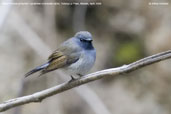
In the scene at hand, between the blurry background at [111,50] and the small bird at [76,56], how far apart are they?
1955 millimetres

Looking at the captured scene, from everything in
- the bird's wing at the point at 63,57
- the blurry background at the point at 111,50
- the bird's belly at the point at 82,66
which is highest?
the bird's wing at the point at 63,57

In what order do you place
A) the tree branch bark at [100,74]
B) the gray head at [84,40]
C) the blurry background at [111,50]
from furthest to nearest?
1. the blurry background at [111,50]
2. the gray head at [84,40]
3. the tree branch bark at [100,74]

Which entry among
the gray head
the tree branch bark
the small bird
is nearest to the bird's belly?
the small bird

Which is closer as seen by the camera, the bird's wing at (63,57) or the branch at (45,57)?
the bird's wing at (63,57)

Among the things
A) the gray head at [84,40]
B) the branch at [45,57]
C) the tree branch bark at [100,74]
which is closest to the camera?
the tree branch bark at [100,74]

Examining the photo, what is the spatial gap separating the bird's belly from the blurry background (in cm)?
202

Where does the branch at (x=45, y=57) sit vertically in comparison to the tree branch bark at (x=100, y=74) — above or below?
below

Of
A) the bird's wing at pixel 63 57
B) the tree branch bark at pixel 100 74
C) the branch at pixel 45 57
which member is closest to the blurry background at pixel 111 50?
the branch at pixel 45 57

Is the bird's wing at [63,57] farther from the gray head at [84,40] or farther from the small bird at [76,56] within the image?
the gray head at [84,40]

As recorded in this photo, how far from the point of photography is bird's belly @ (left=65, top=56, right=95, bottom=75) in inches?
126

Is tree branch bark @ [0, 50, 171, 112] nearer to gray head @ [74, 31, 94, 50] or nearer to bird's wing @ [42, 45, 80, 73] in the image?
bird's wing @ [42, 45, 80, 73]

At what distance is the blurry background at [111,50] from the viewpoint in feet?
17.5

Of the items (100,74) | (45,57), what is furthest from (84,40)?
(45,57)

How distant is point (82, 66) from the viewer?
3.22 m
